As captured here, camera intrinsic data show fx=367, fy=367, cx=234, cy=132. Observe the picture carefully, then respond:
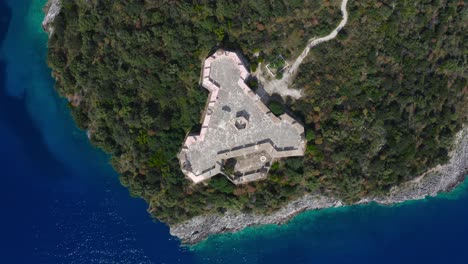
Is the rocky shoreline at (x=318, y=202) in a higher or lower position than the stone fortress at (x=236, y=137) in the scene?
lower

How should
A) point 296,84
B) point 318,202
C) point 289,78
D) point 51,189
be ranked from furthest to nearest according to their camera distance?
point 318,202 → point 51,189 → point 289,78 → point 296,84

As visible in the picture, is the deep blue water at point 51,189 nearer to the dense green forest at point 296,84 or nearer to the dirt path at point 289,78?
the dense green forest at point 296,84

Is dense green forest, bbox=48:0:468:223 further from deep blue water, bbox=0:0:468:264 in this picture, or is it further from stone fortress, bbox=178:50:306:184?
deep blue water, bbox=0:0:468:264

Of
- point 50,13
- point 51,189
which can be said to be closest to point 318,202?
point 51,189

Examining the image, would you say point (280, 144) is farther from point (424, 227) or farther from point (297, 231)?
point (424, 227)

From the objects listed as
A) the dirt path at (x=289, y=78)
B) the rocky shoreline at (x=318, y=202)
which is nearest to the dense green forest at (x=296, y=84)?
the dirt path at (x=289, y=78)

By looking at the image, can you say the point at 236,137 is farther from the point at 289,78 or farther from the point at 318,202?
the point at 318,202

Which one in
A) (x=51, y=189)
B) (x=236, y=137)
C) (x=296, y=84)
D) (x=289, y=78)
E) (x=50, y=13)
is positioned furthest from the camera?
(x=51, y=189)
